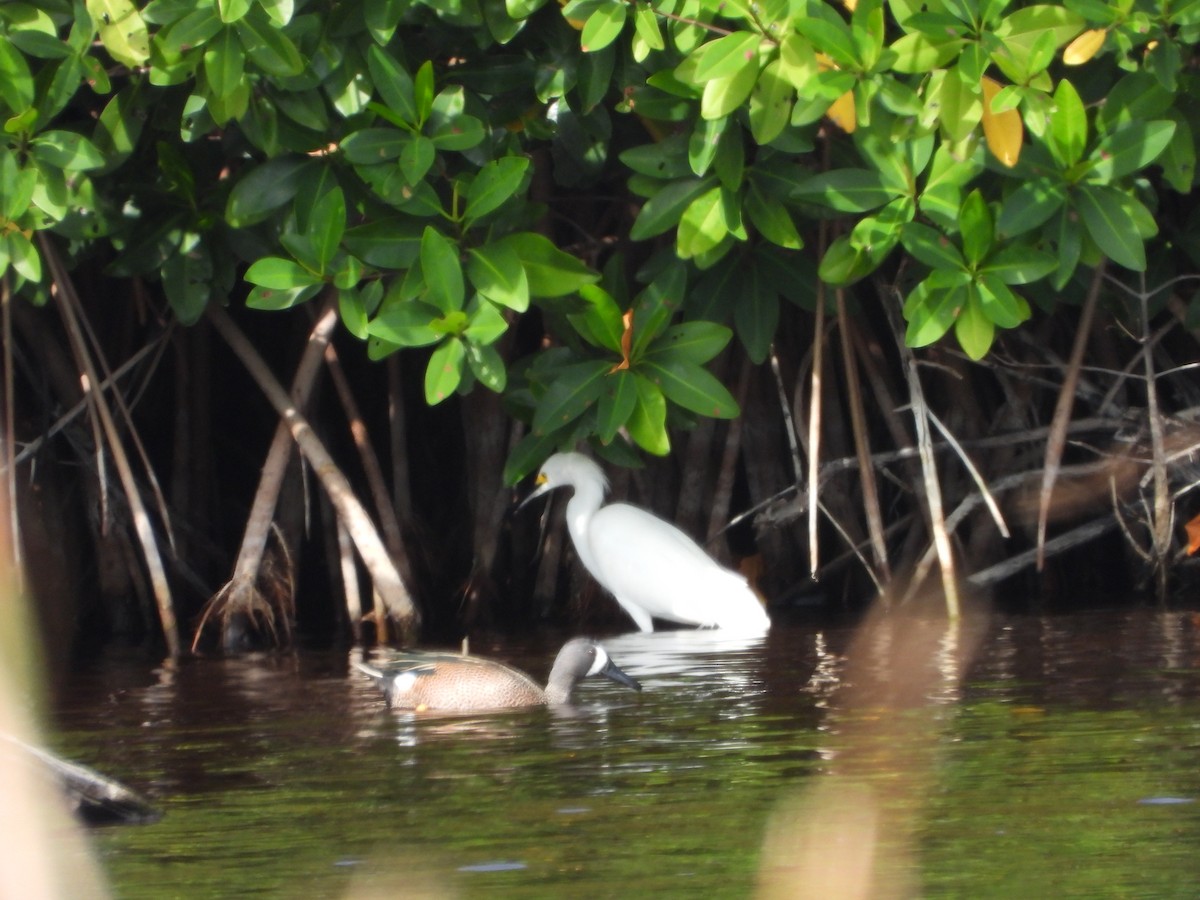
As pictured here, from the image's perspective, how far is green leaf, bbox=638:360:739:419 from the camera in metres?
5.64

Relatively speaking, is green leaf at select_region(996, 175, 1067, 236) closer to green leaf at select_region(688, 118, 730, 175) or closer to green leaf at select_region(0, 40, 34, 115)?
green leaf at select_region(688, 118, 730, 175)

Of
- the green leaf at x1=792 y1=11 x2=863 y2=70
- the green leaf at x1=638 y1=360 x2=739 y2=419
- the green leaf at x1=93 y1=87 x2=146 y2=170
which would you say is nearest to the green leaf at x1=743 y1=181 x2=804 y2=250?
the green leaf at x1=638 y1=360 x2=739 y2=419

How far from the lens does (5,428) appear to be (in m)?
6.60

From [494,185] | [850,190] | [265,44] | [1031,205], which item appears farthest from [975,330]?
[265,44]

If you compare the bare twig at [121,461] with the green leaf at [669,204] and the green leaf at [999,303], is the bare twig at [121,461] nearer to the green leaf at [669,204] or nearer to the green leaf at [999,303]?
the green leaf at [669,204]

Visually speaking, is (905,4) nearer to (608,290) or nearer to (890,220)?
(890,220)

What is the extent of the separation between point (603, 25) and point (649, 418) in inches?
54.0

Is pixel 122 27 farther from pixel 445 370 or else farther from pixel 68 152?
pixel 445 370

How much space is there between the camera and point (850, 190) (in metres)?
5.14

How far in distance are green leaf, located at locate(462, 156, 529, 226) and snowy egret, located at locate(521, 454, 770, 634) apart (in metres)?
2.41

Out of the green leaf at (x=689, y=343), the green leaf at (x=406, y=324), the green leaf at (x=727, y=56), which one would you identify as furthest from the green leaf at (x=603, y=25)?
the green leaf at (x=689, y=343)

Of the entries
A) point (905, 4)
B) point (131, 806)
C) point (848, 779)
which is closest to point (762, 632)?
point (905, 4)

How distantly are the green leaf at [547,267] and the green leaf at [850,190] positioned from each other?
2.26 ft

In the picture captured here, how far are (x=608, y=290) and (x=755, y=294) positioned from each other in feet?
1.64
